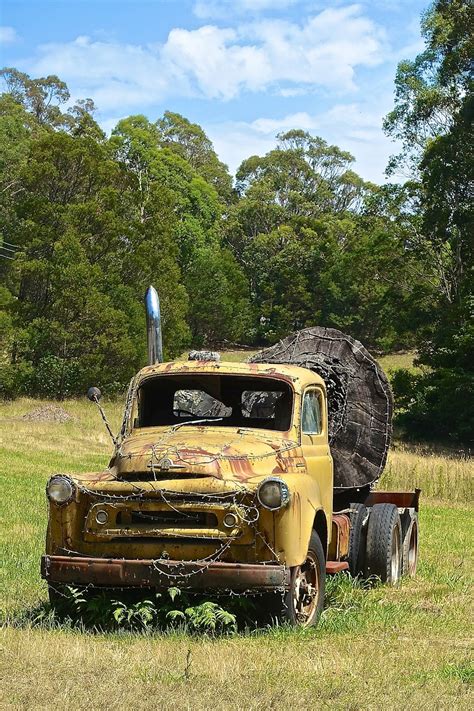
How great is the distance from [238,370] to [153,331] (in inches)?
188

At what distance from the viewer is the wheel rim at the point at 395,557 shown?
11898 millimetres

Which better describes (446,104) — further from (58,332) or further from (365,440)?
(365,440)

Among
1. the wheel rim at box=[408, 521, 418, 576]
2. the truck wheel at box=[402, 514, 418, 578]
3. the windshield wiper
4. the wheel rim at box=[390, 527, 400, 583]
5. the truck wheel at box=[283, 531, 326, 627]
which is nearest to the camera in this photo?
the truck wheel at box=[283, 531, 326, 627]

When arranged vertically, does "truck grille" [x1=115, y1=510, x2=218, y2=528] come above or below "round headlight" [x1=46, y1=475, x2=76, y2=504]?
below

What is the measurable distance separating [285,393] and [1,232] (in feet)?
167

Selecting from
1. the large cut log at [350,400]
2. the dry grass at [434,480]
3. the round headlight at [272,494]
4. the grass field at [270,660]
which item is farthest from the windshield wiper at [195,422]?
the dry grass at [434,480]

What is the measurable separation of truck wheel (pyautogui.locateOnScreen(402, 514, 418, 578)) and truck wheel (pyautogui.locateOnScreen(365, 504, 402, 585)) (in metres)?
0.71

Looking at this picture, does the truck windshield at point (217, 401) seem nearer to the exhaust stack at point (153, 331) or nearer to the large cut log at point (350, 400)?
the large cut log at point (350, 400)

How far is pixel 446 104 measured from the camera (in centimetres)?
4878

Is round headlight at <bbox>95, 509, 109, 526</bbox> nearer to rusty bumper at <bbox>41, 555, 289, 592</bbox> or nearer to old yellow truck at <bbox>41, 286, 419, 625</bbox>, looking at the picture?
old yellow truck at <bbox>41, 286, 419, 625</bbox>

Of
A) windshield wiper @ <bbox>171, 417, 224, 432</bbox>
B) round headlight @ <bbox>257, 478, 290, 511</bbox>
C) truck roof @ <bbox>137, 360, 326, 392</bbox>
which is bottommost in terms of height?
round headlight @ <bbox>257, 478, 290, 511</bbox>

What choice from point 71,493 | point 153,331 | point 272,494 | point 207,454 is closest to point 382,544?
point 207,454

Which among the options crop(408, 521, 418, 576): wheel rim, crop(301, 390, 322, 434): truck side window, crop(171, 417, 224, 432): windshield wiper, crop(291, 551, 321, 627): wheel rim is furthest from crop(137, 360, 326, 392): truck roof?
crop(408, 521, 418, 576): wheel rim

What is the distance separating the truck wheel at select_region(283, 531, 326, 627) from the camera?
27.8 ft
